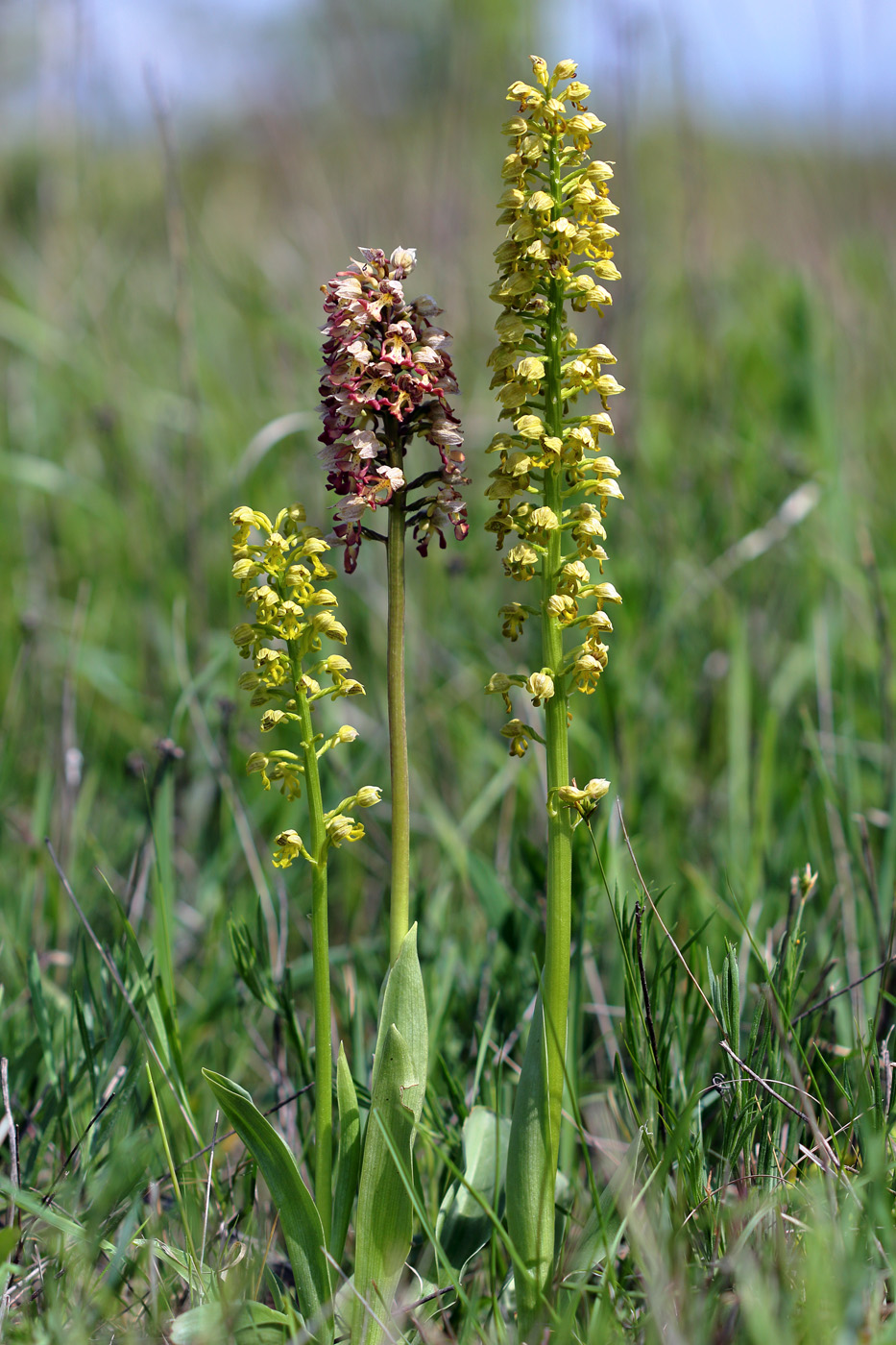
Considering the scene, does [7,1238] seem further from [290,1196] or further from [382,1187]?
[382,1187]

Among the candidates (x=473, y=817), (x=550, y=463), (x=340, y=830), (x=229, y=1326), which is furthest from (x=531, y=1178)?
(x=473, y=817)

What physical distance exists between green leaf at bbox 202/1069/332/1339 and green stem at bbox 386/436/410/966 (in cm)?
32

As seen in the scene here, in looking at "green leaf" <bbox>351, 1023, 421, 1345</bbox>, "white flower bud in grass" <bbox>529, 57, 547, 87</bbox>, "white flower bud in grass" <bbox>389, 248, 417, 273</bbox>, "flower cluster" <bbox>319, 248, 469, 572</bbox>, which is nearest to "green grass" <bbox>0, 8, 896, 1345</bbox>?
"green leaf" <bbox>351, 1023, 421, 1345</bbox>

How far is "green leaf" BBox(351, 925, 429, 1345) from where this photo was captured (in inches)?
64.9

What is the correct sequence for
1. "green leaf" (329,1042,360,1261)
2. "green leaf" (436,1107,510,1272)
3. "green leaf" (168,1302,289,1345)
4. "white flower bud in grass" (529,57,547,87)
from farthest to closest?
"green leaf" (436,1107,510,1272) < "green leaf" (329,1042,360,1261) < "white flower bud in grass" (529,57,547,87) < "green leaf" (168,1302,289,1345)

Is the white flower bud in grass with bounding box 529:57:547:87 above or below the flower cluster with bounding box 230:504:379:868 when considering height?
above

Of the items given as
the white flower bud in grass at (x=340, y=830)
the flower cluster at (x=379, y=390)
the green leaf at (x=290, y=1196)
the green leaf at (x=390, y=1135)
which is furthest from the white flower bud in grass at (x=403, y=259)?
the green leaf at (x=290, y=1196)

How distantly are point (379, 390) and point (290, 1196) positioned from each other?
1.32 metres

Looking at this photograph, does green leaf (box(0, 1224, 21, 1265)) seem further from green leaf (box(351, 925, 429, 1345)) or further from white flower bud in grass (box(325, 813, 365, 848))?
white flower bud in grass (box(325, 813, 365, 848))

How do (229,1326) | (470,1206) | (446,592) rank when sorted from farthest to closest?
1. (446,592)
2. (470,1206)
3. (229,1326)

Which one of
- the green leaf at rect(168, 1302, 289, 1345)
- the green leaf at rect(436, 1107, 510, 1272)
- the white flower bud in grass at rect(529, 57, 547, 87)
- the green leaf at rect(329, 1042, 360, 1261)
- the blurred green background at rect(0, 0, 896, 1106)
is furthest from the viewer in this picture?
the blurred green background at rect(0, 0, 896, 1106)

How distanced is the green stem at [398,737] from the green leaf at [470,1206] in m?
0.45

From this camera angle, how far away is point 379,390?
65.5 inches

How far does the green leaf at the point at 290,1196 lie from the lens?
164cm
